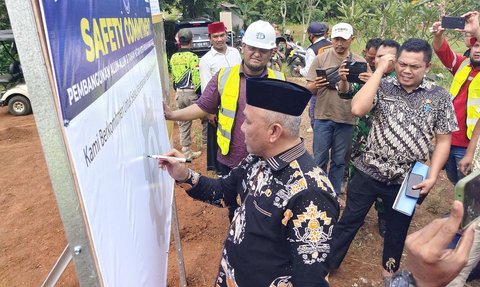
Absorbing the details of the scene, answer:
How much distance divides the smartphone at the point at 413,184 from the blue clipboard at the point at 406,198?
19 millimetres

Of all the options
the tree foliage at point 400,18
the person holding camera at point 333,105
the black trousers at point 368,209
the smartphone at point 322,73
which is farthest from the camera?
the tree foliage at point 400,18

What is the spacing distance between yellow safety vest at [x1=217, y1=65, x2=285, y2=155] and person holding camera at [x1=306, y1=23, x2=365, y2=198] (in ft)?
3.02

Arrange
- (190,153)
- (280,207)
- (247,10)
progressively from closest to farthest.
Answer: (280,207) → (190,153) → (247,10)

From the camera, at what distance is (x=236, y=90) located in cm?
266

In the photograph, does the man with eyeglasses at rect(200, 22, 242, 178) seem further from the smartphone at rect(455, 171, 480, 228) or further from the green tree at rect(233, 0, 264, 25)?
the green tree at rect(233, 0, 264, 25)

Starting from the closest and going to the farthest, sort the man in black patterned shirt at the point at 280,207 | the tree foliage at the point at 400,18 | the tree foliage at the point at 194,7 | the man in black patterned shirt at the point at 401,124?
the man in black patterned shirt at the point at 280,207 → the man in black patterned shirt at the point at 401,124 → the tree foliage at the point at 400,18 → the tree foliage at the point at 194,7

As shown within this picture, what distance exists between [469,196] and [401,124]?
58.2 inches

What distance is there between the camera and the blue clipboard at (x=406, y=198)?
7.72 ft

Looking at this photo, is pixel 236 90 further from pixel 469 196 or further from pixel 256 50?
pixel 469 196

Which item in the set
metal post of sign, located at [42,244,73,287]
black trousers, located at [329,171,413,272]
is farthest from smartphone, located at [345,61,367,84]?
metal post of sign, located at [42,244,73,287]

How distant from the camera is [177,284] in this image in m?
3.04

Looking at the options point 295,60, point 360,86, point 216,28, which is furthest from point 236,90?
point 295,60

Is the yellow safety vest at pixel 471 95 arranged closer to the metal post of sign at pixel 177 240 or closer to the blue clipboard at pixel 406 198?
the blue clipboard at pixel 406 198

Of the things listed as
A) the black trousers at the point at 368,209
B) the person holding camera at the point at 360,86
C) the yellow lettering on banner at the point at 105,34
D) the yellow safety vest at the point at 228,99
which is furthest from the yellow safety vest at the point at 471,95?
the yellow lettering on banner at the point at 105,34
